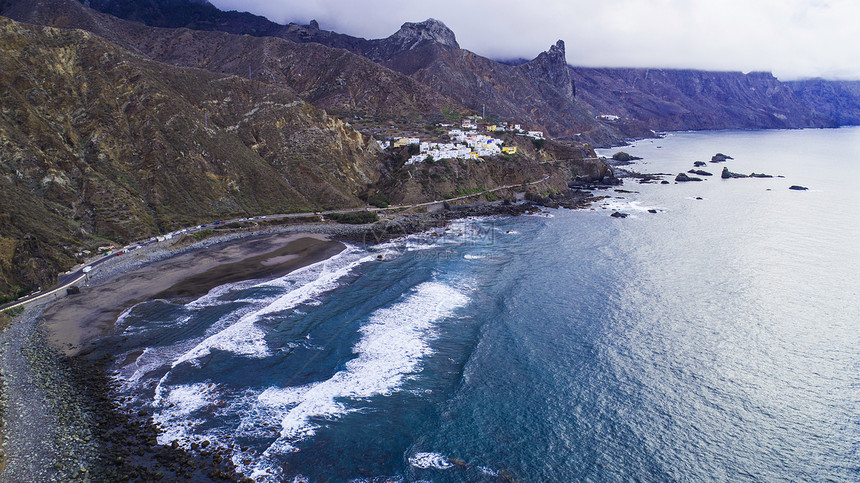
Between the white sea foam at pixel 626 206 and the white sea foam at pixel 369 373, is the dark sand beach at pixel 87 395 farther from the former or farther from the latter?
the white sea foam at pixel 626 206

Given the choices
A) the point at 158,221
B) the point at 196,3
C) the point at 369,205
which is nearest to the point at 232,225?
the point at 158,221

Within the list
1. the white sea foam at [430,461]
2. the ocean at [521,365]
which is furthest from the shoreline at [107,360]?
the white sea foam at [430,461]

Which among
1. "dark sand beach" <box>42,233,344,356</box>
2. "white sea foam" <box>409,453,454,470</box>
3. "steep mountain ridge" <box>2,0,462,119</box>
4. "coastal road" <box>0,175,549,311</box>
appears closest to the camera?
"white sea foam" <box>409,453,454,470</box>

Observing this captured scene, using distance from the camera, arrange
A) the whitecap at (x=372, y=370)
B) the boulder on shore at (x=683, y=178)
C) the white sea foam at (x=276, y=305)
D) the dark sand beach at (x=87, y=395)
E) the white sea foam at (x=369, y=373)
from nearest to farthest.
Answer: the dark sand beach at (x=87, y=395) → the white sea foam at (x=369, y=373) → the whitecap at (x=372, y=370) → the white sea foam at (x=276, y=305) → the boulder on shore at (x=683, y=178)

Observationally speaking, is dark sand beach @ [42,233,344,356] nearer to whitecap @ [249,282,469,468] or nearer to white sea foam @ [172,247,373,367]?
white sea foam @ [172,247,373,367]

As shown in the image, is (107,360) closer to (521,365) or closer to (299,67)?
(521,365)

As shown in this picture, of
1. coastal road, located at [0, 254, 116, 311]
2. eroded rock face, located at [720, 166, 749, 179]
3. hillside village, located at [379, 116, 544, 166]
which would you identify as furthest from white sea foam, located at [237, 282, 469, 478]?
eroded rock face, located at [720, 166, 749, 179]
